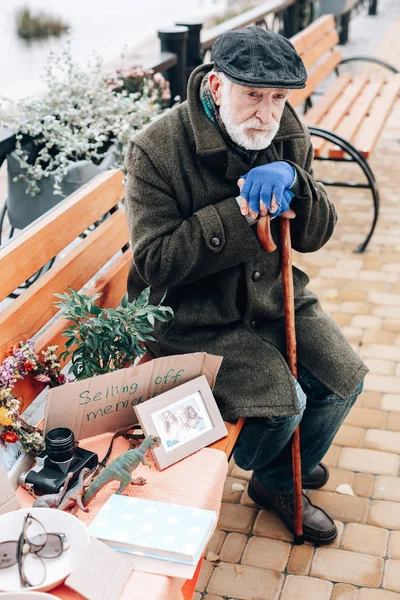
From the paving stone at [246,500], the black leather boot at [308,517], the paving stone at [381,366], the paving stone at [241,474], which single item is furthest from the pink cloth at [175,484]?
the paving stone at [381,366]

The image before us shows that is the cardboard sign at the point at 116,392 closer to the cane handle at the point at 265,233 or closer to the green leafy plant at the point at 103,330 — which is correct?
the green leafy plant at the point at 103,330

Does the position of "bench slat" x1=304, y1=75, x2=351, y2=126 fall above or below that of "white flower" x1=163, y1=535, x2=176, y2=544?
below

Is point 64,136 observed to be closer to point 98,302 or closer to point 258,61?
point 98,302

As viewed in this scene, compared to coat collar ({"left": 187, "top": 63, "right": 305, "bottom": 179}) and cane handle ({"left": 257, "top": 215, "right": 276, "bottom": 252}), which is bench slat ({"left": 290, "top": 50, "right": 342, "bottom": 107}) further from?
cane handle ({"left": 257, "top": 215, "right": 276, "bottom": 252})

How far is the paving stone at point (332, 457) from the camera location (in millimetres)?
3252

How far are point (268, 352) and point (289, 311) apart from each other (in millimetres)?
162

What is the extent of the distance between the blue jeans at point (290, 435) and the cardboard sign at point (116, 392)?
1.12 ft

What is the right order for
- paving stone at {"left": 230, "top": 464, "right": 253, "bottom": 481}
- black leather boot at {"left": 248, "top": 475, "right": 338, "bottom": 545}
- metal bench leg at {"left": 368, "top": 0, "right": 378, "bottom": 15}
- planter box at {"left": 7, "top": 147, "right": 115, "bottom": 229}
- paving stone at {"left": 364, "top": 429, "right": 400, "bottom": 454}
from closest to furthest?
black leather boot at {"left": 248, "top": 475, "right": 338, "bottom": 545} < paving stone at {"left": 230, "top": 464, "right": 253, "bottom": 481} < paving stone at {"left": 364, "top": 429, "right": 400, "bottom": 454} < planter box at {"left": 7, "top": 147, "right": 115, "bottom": 229} < metal bench leg at {"left": 368, "top": 0, "right": 378, "bottom": 15}

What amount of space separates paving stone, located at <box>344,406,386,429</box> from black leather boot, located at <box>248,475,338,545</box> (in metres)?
0.67

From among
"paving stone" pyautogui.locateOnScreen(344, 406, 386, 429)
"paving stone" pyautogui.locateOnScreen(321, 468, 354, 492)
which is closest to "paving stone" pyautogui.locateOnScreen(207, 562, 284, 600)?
"paving stone" pyautogui.locateOnScreen(321, 468, 354, 492)

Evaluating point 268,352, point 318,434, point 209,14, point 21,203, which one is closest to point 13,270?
point 268,352

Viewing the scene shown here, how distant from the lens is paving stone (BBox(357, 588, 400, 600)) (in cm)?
256

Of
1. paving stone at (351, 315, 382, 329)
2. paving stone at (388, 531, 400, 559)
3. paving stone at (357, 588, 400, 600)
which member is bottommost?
paving stone at (351, 315, 382, 329)

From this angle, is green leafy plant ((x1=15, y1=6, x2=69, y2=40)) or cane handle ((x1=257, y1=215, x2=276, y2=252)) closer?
cane handle ((x1=257, y1=215, x2=276, y2=252))
